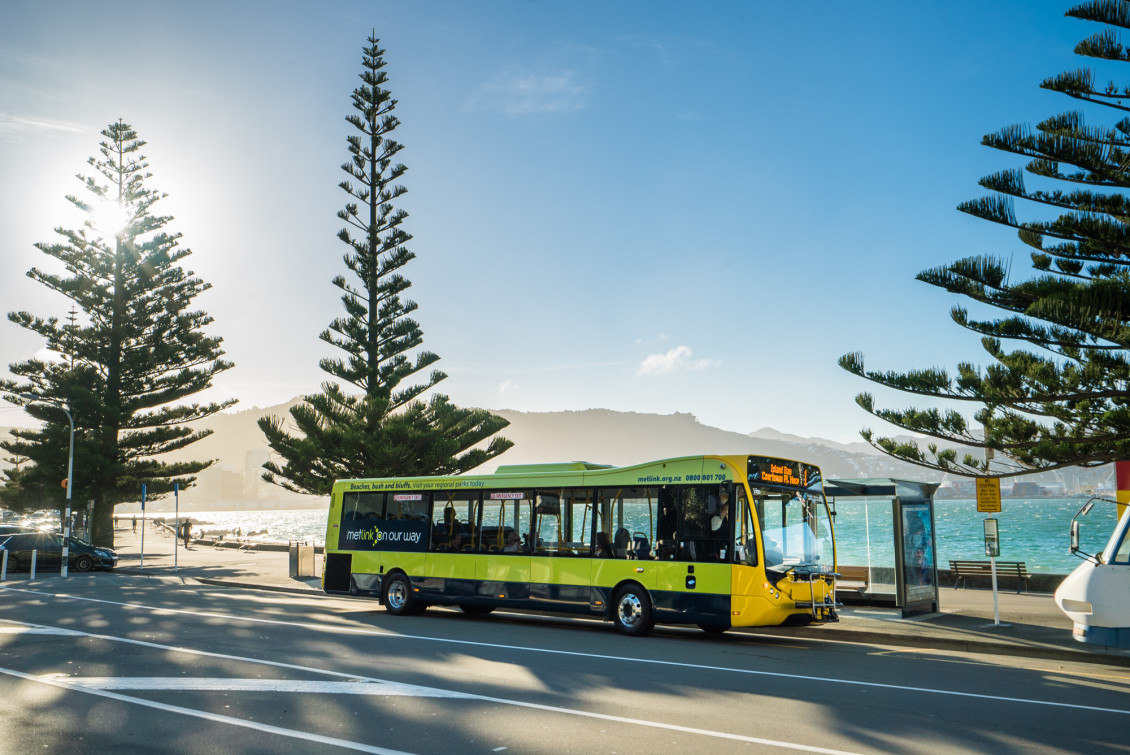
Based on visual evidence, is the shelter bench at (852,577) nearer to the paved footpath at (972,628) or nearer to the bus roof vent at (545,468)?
the paved footpath at (972,628)

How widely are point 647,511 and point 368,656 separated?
16.3ft

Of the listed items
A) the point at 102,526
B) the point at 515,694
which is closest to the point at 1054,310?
the point at 515,694

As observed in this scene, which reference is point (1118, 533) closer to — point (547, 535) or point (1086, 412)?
point (547, 535)

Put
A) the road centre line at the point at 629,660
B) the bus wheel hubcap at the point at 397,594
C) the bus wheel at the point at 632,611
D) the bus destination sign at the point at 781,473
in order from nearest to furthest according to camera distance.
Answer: the road centre line at the point at 629,660
the bus destination sign at the point at 781,473
the bus wheel at the point at 632,611
the bus wheel hubcap at the point at 397,594

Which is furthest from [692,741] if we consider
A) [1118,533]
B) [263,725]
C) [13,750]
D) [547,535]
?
[547,535]

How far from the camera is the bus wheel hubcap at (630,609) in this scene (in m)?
13.5

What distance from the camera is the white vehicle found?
960cm

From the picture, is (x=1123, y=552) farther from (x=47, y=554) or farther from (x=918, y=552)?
(x=47, y=554)

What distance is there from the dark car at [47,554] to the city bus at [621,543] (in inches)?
670

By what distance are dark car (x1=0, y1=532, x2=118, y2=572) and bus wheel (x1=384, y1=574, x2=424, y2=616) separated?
1741 centimetres


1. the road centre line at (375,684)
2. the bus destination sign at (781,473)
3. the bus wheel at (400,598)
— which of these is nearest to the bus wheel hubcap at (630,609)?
the bus destination sign at (781,473)

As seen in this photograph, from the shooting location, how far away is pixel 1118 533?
10.1m

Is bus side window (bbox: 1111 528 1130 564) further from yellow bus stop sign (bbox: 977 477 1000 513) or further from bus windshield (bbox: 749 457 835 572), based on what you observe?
yellow bus stop sign (bbox: 977 477 1000 513)

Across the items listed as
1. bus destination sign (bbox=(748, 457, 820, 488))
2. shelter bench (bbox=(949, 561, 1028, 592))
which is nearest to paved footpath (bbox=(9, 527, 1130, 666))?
shelter bench (bbox=(949, 561, 1028, 592))
